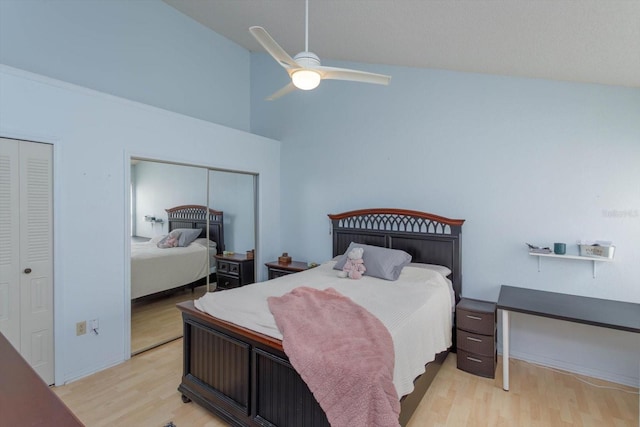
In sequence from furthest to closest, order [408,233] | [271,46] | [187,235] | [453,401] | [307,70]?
[187,235]
[408,233]
[453,401]
[307,70]
[271,46]

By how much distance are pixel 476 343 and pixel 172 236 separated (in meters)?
3.15

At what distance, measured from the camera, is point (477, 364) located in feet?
8.95

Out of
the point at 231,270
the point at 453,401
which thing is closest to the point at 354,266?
the point at 453,401

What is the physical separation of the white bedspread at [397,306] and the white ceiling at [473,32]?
1917 mm

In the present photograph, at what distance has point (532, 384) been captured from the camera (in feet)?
8.52

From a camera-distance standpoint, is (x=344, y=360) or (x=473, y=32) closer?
(x=344, y=360)

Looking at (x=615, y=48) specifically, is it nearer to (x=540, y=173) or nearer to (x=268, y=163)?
(x=540, y=173)

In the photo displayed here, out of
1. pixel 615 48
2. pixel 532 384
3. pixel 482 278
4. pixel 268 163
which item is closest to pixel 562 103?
pixel 615 48

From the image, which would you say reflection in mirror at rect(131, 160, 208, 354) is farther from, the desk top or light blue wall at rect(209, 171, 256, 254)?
the desk top

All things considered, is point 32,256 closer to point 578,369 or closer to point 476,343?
point 476,343

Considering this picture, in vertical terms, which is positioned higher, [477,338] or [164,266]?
[164,266]

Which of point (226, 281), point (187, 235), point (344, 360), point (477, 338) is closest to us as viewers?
point (344, 360)

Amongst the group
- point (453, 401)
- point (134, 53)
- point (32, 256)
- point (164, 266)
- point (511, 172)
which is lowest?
point (453, 401)

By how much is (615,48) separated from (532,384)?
8.24 ft
